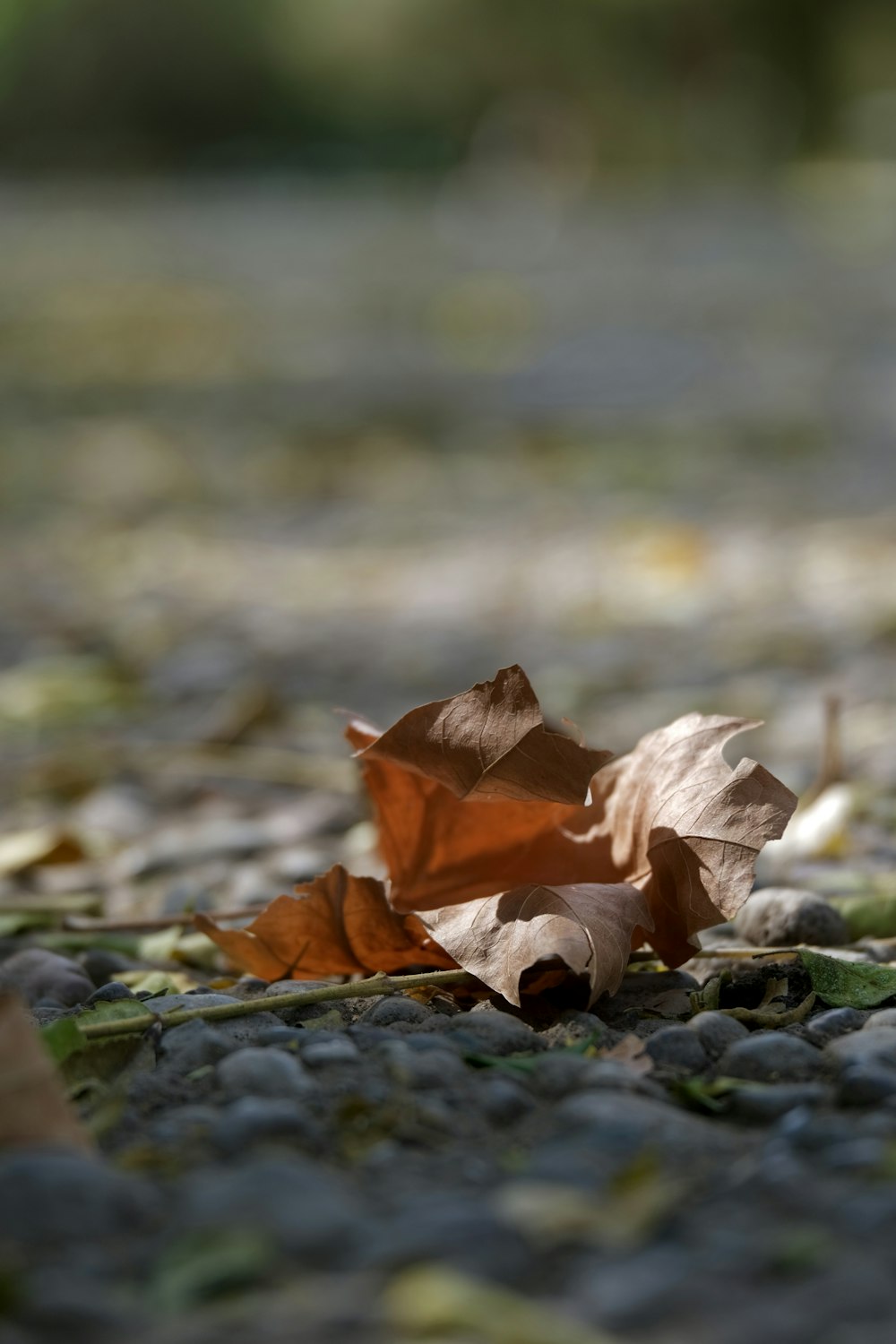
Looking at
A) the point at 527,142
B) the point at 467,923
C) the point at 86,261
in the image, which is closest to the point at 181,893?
the point at 467,923

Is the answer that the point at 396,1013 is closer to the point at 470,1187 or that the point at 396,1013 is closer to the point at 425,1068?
the point at 425,1068

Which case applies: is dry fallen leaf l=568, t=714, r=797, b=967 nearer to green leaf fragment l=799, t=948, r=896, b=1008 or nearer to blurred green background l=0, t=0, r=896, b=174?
green leaf fragment l=799, t=948, r=896, b=1008

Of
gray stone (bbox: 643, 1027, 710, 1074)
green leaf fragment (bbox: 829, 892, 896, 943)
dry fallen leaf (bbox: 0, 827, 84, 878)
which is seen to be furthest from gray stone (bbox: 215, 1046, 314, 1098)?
dry fallen leaf (bbox: 0, 827, 84, 878)

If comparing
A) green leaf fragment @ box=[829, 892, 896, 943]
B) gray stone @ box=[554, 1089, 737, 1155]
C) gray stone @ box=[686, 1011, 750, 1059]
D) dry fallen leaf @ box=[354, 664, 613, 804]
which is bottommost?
green leaf fragment @ box=[829, 892, 896, 943]

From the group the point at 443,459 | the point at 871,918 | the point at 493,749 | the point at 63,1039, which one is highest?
the point at 443,459

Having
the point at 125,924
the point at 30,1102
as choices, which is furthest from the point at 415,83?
the point at 30,1102

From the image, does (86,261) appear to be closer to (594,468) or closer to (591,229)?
(591,229)

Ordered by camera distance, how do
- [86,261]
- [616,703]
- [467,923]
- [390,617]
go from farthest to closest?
[86,261] < [390,617] < [616,703] < [467,923]
